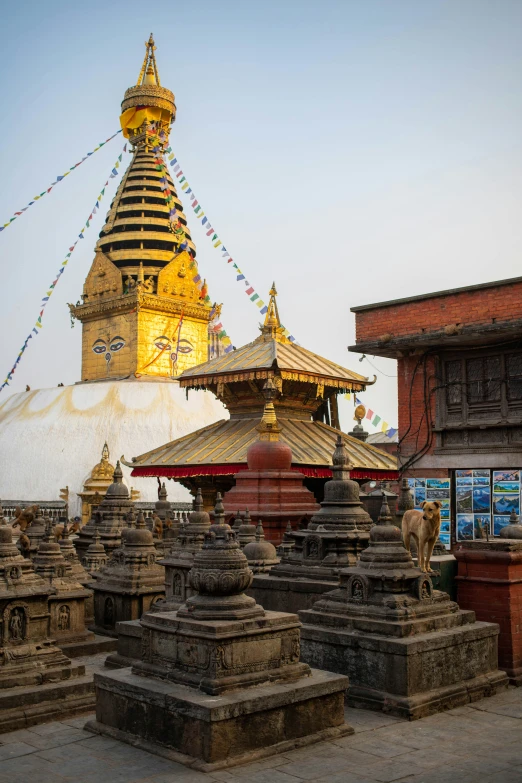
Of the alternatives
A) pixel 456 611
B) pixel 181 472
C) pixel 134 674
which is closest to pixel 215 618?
pixel 134 674

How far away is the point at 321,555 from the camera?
27.5 feet

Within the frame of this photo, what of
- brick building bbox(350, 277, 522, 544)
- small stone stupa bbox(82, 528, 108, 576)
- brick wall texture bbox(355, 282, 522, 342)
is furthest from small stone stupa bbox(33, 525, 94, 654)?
brick wall texture bbox(355, 282, 522, 342)

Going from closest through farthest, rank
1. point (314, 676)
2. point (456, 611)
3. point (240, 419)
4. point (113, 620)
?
point (314, 676), point (456, 611), point (113, 620), point (240, 419)

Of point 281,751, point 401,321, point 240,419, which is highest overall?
point 401,321

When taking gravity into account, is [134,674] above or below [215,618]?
below

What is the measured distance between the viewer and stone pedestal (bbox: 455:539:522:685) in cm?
713

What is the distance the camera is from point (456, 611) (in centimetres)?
678

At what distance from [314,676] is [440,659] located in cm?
123

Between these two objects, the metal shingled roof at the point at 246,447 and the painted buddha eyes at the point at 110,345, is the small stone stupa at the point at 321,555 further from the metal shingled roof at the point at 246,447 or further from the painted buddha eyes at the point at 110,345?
the painted buddha eyes at the point at 110,345

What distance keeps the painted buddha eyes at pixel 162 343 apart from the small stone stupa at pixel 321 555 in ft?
89.8

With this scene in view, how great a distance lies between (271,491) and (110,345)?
935 inches

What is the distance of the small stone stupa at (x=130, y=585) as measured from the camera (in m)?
9.25

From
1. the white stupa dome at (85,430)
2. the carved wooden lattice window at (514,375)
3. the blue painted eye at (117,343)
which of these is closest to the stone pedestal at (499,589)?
the carved wooden lattice window at (514,375)

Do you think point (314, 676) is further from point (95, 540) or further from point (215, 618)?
point (95, 540)
